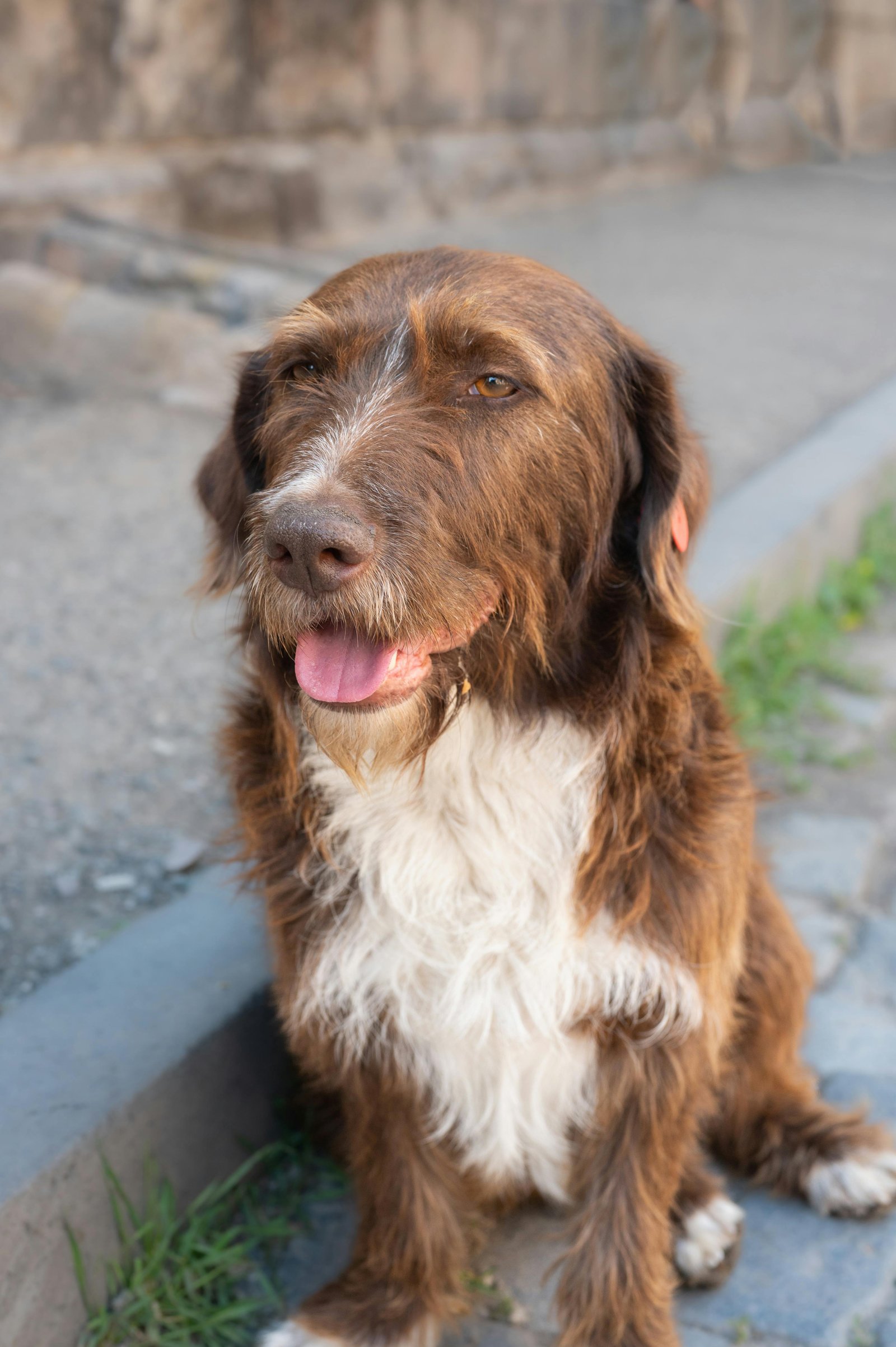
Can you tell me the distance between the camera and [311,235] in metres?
8.79

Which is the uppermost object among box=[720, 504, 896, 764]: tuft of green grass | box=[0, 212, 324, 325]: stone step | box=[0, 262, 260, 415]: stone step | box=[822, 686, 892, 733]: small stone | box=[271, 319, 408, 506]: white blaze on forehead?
box=[271, 319, 408, 506]: white blaze on forehead

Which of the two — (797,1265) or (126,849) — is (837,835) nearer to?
(797,1265)

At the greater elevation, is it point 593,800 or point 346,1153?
point 593,800

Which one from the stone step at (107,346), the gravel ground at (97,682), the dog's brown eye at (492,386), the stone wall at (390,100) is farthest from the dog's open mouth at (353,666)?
the stone wall at (390,100)

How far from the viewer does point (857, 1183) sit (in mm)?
2545

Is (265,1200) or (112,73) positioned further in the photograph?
(112,73)

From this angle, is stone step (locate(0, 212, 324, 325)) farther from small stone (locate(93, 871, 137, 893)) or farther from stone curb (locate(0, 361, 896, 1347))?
stone curb (locate(0, 361, 896, 1347))

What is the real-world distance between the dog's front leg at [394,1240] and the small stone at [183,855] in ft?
3.02

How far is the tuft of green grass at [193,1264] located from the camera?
228 cm

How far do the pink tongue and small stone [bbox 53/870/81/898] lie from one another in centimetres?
134

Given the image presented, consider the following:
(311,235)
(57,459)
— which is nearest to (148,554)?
(57,459)

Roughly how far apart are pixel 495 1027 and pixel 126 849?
1.33 metres

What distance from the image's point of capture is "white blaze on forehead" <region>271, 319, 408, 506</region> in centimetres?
181

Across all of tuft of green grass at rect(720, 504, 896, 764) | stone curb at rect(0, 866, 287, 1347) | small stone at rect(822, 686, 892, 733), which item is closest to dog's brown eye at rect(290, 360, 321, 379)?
stone curb at rect(0, 866, 287, 1347)
